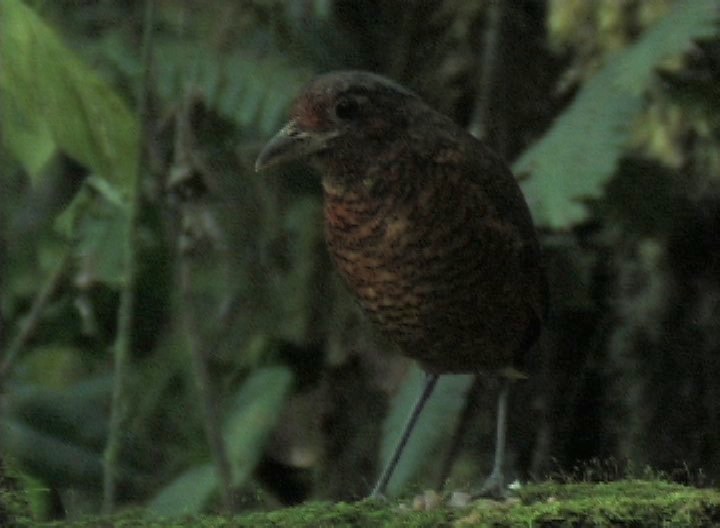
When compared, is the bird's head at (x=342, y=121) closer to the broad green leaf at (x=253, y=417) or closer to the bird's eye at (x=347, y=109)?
the bird's eye at (x=347, y=109)

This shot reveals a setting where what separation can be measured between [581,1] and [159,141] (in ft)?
4.37

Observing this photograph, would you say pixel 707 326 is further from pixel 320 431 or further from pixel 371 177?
pixel 371 177

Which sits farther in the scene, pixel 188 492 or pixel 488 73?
pixel 488 73

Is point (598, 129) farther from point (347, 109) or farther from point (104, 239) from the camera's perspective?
point (104, 239)

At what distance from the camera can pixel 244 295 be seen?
15.2 feet

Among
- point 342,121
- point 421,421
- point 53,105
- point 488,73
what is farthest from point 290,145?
point 488,73

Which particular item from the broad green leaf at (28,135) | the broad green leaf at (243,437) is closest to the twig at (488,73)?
the broad green leaf at (243,437)

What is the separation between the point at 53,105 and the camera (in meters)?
2.90

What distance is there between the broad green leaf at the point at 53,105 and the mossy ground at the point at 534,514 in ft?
3.23

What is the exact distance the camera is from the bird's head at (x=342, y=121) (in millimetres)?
2705

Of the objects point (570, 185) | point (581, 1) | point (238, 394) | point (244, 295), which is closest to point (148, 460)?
point (238, 394)

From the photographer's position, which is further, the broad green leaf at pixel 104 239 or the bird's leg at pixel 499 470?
the broad green leaf at pixel 104 239

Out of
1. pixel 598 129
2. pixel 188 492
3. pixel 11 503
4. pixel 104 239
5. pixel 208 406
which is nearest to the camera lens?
pixel 11 503

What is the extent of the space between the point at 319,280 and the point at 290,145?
194 centimetres
